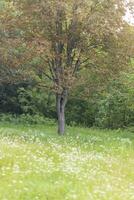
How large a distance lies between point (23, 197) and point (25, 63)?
1738 centimetres

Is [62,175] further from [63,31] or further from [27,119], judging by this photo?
[27,119]

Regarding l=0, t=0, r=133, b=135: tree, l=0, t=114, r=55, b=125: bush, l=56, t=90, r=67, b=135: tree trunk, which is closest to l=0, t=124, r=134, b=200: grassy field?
l=0, t=0, r=133, b=135: tree

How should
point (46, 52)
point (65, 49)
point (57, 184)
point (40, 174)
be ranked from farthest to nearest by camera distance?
point (65, 49) → point (46, 52) → point (40, 174) → point (57, 184)

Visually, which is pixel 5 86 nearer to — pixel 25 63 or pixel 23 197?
pixel 25 63

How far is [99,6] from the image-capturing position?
80.8ft

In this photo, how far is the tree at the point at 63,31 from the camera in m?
24.0

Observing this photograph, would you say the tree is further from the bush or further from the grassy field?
the bush

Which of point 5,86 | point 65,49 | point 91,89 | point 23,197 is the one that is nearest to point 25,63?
point 65,49

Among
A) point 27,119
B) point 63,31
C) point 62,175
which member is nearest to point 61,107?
point 63,31

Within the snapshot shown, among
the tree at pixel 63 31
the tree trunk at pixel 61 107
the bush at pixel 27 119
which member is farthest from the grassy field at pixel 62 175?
the bush at pixel 27 119

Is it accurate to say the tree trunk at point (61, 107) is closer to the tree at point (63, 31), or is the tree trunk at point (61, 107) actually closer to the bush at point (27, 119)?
the tree at point (63, 31)

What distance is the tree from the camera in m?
24.0

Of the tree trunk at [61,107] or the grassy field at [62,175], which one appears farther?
the tree trunk at [61,107]

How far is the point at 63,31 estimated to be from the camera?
82.7ft
